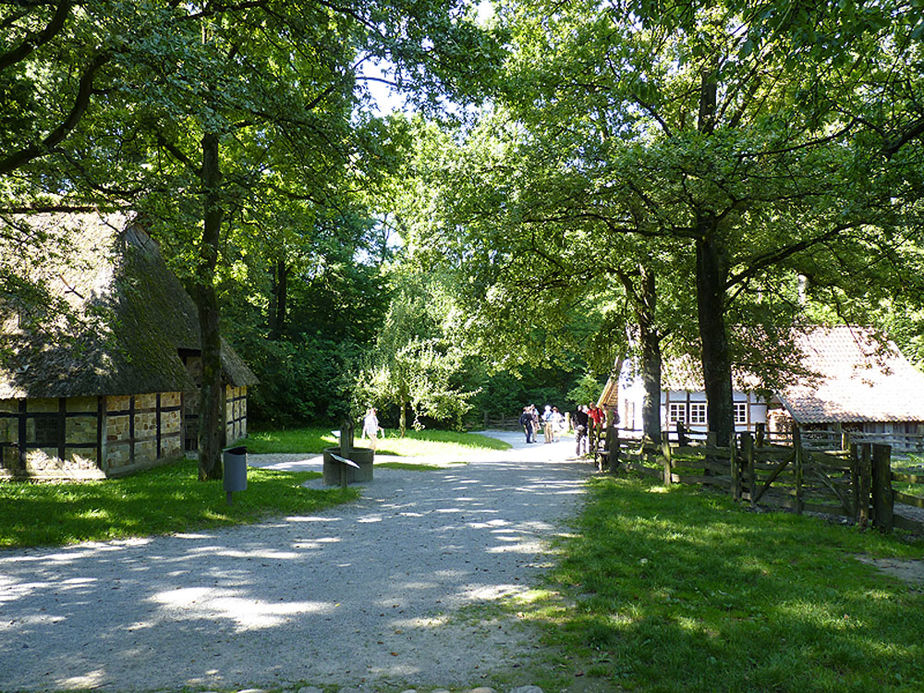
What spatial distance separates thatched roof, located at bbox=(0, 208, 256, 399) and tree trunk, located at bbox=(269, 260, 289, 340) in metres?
16.4

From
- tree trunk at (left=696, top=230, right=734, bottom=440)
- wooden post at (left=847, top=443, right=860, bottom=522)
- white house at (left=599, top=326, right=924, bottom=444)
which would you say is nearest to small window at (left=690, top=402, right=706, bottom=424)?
white house at (left=599, top=326, right=924, bottom=444)

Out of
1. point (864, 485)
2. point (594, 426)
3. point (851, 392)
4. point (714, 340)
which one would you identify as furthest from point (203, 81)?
point (851, 392)

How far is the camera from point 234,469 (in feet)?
36.1

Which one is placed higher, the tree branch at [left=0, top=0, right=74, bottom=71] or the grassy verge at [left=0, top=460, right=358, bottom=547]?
the tree branch at [left=0, top=0, right=74, bottom=71]

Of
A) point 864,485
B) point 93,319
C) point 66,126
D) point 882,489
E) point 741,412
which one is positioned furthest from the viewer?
point 741,412

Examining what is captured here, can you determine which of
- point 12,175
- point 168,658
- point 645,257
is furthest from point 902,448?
point 12,175

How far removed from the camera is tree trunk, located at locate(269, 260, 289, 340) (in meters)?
37.4

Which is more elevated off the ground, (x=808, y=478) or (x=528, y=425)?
(x=808, y=478)

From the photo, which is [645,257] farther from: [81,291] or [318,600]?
[81,291]

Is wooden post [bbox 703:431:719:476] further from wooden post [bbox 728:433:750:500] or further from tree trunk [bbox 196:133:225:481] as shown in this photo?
tree trunk [bbox 196:133:225:481]

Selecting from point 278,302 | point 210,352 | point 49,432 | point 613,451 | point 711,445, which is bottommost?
point 613,451

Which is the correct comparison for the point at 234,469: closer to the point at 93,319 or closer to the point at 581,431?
the point at 93,319

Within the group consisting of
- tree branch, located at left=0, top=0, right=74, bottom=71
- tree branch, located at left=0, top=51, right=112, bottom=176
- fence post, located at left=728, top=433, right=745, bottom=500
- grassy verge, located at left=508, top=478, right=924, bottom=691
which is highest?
tree branch, located at left=0, top=0, right=74, bottom=71

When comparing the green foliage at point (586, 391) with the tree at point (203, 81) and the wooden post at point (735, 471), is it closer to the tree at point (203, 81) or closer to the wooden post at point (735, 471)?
the wooden post at point (735, 471)
